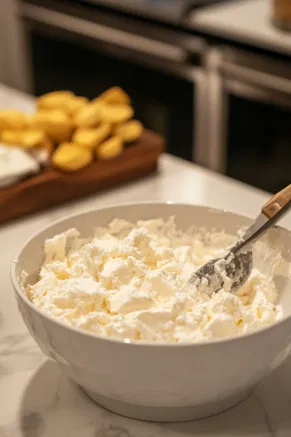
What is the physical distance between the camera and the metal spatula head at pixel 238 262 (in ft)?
2.39

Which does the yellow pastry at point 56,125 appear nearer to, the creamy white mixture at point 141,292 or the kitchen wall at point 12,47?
the creamy white mixture at point 141,292

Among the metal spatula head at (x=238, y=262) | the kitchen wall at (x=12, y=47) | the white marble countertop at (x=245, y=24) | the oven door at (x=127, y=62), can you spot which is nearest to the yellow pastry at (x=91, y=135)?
the metal spatula head at (x=238, y=262)

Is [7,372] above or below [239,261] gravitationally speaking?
below

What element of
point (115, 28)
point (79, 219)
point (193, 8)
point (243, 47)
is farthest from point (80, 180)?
point (115, 28)

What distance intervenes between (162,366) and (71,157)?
64cm

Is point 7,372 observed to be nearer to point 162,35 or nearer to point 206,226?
point 206,226

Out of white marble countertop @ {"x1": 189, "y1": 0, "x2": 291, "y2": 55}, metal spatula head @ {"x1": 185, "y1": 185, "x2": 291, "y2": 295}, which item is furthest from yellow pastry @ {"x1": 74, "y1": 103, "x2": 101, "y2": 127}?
white marble countertop @ {"x1": 189, "y1": 0, "x2": 291, "y2": 55}

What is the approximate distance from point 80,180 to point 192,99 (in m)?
1.09

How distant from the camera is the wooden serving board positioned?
3.63 ft

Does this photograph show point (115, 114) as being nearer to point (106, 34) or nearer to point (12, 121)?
point (12, 121)

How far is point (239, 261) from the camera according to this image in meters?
0.76

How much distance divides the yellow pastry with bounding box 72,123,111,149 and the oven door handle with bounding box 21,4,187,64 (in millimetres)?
955

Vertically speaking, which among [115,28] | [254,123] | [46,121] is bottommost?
[254,123]

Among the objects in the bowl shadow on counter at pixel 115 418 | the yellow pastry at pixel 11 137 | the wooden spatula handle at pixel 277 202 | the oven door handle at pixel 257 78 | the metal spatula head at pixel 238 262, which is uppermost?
the wooden spatula handle at pixel 277 202
